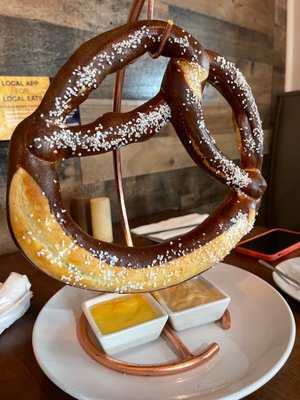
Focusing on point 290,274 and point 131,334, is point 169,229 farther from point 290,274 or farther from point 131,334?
point 131,334

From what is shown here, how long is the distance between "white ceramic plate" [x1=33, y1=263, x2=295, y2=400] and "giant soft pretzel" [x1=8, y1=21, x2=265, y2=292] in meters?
0.13

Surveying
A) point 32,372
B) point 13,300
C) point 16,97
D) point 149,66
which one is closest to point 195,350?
point 32,372

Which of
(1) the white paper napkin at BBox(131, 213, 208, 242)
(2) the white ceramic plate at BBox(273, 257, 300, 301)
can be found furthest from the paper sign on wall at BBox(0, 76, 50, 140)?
(2) the white ceramic plate at BBox(273, 257, 300, 301)

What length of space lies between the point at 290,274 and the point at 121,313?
40 cm

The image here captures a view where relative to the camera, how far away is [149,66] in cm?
134

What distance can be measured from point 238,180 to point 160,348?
30 cm

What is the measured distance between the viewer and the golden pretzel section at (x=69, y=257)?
375mm

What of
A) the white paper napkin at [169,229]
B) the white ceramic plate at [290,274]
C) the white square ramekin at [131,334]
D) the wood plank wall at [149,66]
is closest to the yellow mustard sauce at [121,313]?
the white square ramekin at [131,334]

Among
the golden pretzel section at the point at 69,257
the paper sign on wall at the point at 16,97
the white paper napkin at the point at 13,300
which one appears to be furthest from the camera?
the paper sign on wall at the point at 16,97

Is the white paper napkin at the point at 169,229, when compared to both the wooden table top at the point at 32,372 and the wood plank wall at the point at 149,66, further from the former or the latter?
the wooden table top at the point at 32,372

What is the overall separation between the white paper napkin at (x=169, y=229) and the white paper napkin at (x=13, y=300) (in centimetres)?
46

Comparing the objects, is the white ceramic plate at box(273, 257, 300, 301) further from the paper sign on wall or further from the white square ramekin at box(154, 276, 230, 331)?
the paper sign on wall

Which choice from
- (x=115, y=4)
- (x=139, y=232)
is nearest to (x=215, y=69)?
(x=139, y=232)

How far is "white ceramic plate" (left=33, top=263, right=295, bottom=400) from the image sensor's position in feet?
1.35
